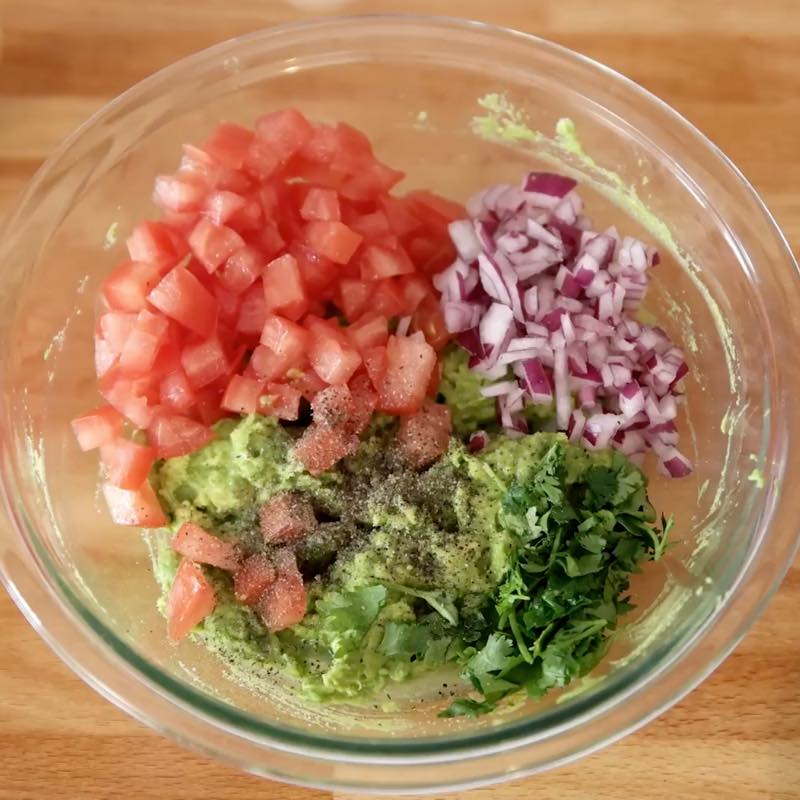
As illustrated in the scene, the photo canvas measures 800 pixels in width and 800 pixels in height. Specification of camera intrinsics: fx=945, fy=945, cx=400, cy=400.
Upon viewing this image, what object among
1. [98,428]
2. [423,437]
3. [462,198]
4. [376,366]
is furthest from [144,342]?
[462,198]

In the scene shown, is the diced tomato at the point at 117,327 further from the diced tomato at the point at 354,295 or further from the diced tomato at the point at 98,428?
the diced tomato at the point at 354,295

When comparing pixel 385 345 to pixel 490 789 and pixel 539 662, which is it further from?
pixel 490 789

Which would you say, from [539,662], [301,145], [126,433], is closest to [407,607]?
[539,662]

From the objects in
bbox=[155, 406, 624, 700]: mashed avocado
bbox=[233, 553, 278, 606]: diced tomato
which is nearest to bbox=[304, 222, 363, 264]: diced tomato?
bbox=[155, 406, 624, 700]: mashed avocado

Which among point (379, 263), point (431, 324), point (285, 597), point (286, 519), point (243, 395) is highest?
point (379, 263)

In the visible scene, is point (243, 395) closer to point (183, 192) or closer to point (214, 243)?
point (214, 243)
